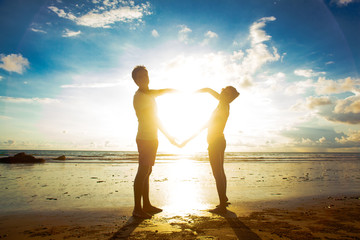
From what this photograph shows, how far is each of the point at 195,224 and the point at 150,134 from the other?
1699 millimetres

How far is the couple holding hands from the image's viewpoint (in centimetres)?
387

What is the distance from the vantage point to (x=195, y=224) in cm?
322

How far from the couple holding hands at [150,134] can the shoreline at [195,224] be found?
→ 36cm

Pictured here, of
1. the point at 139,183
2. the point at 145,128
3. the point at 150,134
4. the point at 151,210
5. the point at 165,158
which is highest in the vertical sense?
the point at 145,128

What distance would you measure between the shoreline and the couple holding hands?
362mm

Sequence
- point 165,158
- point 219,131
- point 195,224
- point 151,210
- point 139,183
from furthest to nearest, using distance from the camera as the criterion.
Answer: point 165,158
point 219,131
point 151,210
point 139,183
point 195,224

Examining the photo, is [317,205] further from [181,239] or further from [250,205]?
[181,239]

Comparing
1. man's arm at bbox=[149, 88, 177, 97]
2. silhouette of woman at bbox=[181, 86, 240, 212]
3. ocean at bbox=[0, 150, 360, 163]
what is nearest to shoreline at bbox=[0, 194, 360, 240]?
silhouette of woman at bbox=[181, 86, 240, 212]

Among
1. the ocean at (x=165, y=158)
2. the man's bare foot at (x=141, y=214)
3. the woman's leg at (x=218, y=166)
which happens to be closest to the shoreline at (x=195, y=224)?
the man's bare foot at (x=141, y=214)

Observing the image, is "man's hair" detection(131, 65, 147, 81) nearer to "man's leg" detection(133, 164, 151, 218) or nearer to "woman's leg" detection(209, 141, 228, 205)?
"man's leg" detection(133, 164, 151, 218)

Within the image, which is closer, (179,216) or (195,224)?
(195,224)

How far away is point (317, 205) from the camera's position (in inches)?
182

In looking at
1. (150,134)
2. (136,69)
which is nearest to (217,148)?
(150,134)

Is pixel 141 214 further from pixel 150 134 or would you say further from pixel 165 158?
pixel 165 158
